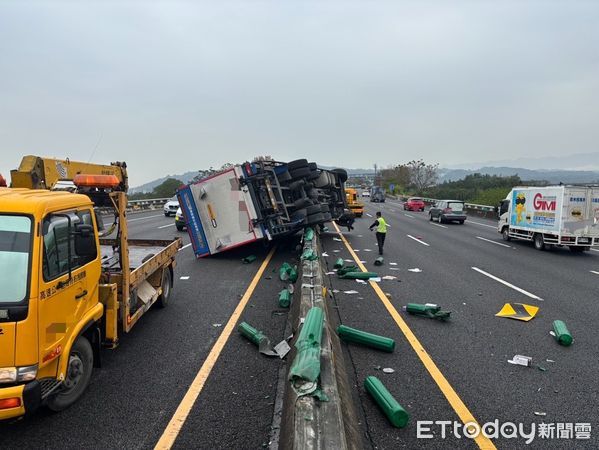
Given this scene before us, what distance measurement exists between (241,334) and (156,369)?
4.87ft

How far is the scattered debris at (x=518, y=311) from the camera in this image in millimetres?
7568

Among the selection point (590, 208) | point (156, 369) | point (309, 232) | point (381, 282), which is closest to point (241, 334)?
point (156, 369)

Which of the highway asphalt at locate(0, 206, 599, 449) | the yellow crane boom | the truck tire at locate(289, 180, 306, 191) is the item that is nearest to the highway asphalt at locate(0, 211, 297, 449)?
the highway asphalt at locate(0, 206, 599, 449)

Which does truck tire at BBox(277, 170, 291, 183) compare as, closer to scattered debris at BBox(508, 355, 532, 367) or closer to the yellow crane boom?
the yellow crane boom

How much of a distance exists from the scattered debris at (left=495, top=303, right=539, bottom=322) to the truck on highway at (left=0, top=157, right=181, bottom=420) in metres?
6.56

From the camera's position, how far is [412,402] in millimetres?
4527

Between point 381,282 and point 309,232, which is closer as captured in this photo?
point 381,282

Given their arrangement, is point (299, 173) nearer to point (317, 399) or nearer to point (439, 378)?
point (439, 378)

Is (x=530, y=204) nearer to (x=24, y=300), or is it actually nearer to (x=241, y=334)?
(x=241, y=334)

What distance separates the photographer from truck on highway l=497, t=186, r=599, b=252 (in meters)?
15.6

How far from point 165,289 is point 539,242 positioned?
51.2ft

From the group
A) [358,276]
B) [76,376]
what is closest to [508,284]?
[358,276]

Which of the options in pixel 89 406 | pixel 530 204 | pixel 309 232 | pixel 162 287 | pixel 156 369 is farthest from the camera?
pixel 530 204

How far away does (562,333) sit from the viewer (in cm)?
639
